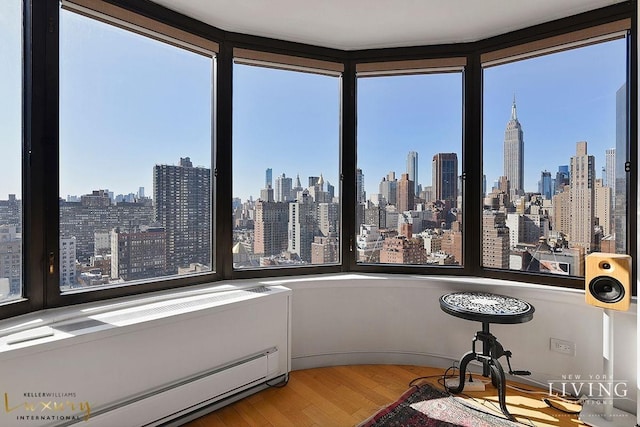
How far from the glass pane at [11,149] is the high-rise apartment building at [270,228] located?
1397mm

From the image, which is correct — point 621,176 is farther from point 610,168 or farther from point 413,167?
point 413,167

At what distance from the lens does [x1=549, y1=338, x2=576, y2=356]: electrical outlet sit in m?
2.20

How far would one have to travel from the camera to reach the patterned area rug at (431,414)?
1932mm

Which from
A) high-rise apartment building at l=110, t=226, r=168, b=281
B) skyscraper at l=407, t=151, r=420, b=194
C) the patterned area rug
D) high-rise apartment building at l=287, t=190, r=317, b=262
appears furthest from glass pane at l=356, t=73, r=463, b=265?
high-rise apartment building at l=110, t=226, r=168, b=281

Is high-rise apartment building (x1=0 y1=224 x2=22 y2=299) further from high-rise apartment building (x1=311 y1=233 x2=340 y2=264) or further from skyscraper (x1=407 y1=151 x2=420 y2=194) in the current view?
skyscraper (x1=407 y1=151 x2=420 y2=194)

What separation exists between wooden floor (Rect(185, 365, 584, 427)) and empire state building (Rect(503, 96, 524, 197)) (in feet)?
4.69

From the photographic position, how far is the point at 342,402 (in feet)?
7.11

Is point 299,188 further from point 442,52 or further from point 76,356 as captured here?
point 76,356

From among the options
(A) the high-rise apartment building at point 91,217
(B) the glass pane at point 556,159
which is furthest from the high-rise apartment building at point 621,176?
(A) the high-rise apartment building at point 91,217

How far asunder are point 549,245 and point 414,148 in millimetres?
1205

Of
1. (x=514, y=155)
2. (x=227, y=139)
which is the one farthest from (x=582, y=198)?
(x=227, y=139)

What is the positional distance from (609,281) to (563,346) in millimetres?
616

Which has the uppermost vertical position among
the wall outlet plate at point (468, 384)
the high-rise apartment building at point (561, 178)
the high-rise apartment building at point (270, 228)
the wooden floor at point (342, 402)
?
the high-rise apartment building at point (561, 178)

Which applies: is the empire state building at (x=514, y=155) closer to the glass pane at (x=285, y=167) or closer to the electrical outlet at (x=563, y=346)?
the electrical outlet at (x=563, y=346)
